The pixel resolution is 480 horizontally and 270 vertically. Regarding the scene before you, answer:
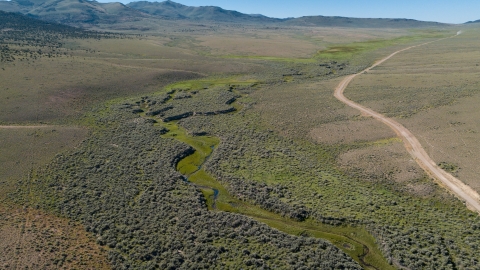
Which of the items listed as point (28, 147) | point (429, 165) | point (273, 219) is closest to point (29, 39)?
point (28, 147)

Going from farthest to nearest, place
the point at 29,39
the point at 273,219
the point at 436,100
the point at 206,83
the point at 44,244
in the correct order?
the point at 29,39, the point at 206,83, the point at 436,100, the point at 273,219, the point at 44,244

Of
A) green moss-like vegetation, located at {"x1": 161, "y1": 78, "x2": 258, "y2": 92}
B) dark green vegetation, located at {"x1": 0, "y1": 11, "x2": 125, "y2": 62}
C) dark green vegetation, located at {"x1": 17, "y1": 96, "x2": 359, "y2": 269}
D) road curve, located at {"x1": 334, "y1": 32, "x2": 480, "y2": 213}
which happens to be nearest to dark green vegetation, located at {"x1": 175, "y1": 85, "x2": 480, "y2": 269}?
Answer: road curve, located at {"x1": 334, "y1": 32, "x2": 480, "y2": 213}

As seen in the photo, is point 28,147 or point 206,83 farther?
point 206,83

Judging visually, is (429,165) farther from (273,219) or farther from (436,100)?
(436,100)

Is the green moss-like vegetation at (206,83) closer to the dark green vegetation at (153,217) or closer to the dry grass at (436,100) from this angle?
the dry grass at (436,100)

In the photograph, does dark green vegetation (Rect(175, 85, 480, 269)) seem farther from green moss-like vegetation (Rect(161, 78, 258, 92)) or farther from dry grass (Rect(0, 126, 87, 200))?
green moss-like vegetation (Rect(161, 78, 258, 92))

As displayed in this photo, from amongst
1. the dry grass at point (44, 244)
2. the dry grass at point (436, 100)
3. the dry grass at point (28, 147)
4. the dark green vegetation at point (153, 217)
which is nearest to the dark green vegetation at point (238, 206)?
the dark green vegetation at point (153, 217)
